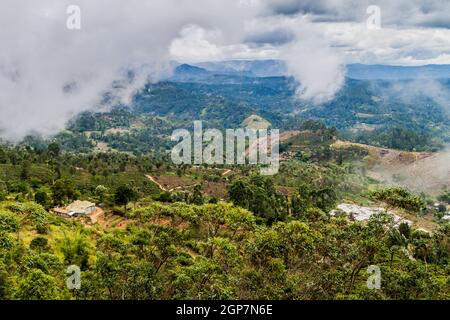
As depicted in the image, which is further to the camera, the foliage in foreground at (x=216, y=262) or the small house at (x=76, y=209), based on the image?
the small house at (x=76, y=209)

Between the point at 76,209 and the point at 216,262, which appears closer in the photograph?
the point at 216,262

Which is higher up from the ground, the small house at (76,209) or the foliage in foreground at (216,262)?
the foliage in foreground at (216,262)

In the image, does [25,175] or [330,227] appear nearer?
[330,227]

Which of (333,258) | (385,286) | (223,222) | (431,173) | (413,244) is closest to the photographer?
(385,286)

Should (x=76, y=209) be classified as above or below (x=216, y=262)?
below

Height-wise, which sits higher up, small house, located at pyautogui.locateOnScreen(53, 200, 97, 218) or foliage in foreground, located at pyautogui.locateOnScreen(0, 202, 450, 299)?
foliage in foreground, located at pyautogui.locateOnScreen(0, 202, 450, 299)

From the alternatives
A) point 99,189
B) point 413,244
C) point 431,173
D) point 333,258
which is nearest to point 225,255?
point 333,258

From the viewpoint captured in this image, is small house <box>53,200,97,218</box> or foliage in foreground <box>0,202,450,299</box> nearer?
foliage in foreground <box>0,202,450,299</box>

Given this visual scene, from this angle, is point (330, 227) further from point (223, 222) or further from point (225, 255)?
point (225, 255)
